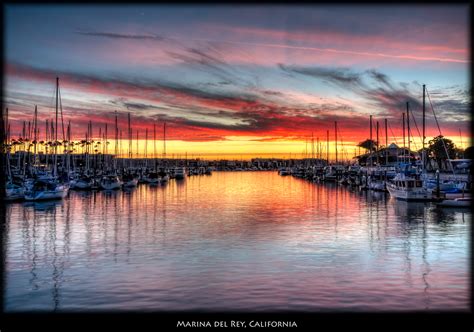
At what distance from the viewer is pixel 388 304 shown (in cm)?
1280

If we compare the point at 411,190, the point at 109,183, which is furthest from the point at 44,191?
the point at 411,190

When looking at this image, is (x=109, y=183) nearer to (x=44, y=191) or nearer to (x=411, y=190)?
(x=44, y=191)

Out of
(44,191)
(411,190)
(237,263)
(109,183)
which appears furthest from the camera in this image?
(109,183)

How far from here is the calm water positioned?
522 inches

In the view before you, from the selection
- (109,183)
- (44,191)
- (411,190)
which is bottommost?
(411,190)

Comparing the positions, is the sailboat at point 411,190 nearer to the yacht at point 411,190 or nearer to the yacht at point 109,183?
the yacht at point 411,190

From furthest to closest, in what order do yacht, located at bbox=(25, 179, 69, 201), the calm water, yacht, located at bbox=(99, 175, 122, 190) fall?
yacht, located at bbox=(99, 175, 122, 190) → yacht, located at bbox=(25, 179, 69, 201) → the calm water

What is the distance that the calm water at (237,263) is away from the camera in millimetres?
13266

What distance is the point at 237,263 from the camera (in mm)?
18688

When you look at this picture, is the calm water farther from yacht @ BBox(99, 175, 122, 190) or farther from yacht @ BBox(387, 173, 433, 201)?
yacht @ BBox(99, 175, 122, 190)

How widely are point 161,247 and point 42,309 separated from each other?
1020 cm

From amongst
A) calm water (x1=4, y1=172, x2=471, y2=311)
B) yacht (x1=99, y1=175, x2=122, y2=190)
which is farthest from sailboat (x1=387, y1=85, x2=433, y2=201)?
yacht (x1=99, y1=175, x2=122, y2=190)

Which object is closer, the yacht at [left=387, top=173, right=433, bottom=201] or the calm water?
the calm water
